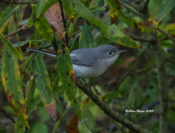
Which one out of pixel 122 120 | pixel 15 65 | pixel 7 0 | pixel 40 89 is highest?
pixel 7 0

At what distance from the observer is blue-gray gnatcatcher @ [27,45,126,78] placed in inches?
112

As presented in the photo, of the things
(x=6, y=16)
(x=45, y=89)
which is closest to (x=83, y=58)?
(x=6, y=16)

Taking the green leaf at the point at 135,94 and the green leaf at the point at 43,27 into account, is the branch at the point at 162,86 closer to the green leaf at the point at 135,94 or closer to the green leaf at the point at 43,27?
the green leaf at the point at 135,94

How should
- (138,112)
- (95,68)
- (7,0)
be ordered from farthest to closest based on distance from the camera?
(95,68) → (138,112) → (7,0)

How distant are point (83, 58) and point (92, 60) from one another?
0.11m

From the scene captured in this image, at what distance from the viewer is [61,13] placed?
1.49 meters

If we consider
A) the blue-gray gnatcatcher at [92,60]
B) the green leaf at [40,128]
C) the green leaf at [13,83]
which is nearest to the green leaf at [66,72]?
the green leaf at [13,83]

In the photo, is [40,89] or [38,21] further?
[40,89]

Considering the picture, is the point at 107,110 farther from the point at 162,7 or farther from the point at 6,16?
the point at 6,16

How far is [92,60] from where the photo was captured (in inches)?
117

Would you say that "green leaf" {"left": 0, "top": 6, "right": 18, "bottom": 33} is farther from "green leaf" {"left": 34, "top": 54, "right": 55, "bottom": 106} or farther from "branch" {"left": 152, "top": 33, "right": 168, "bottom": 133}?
"branch" {"left": 152, "top": 33, "right": 168, "bottom": 133}

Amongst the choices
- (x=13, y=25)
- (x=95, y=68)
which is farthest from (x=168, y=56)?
(x=13, y=25)

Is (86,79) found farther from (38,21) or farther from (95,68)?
(38,21)

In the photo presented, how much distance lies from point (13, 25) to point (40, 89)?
32.1 inches
